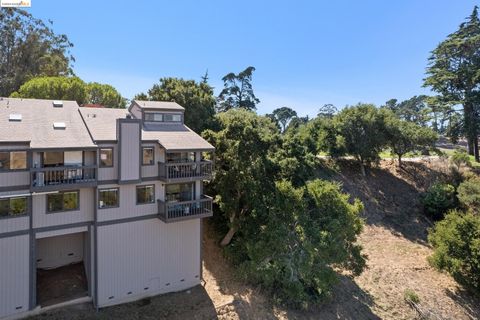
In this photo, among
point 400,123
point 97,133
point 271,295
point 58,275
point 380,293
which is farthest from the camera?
point 400,123

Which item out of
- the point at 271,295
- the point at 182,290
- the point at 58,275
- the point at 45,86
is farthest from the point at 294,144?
the point at 45,86

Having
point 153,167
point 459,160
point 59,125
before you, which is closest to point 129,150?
point 153,167

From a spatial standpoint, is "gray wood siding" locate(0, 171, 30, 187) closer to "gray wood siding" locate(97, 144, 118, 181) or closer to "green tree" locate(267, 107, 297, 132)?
"gray wood siding" locate(97, 144, 118, 181)

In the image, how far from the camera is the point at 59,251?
1658 cm

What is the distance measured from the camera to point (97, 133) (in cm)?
1444

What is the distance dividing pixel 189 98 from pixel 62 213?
14285 mm

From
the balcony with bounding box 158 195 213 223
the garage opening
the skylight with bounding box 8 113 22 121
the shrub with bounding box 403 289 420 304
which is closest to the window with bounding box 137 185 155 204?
the balcony with bounding box 158 195 213 223

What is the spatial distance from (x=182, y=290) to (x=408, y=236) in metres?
21.2

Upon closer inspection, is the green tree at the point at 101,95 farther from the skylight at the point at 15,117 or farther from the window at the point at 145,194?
the window at the point at 145,194

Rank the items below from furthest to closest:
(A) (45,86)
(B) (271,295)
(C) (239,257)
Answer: (A) (45,86) < (C) (239,257) < (B) (271,295)

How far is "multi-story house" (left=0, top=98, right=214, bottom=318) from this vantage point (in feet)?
41.5

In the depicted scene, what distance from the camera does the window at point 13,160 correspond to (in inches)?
479

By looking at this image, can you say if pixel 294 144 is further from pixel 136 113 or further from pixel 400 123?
pixel 400 123

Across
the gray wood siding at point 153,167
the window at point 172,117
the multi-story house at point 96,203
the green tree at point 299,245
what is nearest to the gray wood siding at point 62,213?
the multi-story house at point 96,203
